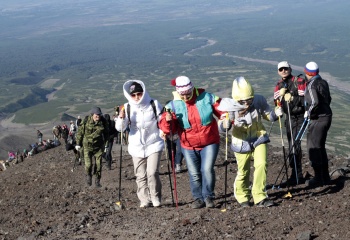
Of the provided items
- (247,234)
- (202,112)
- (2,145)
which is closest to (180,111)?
(202,112)

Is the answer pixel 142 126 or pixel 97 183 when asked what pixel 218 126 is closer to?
pixel 142 126

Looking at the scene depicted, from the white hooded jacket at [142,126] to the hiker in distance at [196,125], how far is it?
49cm

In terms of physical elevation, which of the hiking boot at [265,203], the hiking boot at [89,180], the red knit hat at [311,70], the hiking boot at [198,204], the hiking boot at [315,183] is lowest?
the hiking boot at [89,180]

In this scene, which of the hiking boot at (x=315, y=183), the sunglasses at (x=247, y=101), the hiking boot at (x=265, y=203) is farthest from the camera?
the hiking boot at (x=315, y=183)

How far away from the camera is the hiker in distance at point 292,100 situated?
966 centimetres

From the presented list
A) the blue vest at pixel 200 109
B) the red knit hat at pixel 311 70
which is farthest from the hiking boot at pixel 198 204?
the red knit hat at pixel 311 70

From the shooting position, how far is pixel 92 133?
1230 centimetres

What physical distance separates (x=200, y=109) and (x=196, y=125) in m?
0.26

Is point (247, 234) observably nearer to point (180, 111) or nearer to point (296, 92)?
point (180, 111)

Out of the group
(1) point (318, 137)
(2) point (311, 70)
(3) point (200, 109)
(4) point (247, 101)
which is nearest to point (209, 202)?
(3) point (200, 109)

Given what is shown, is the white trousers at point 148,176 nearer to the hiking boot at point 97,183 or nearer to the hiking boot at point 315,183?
the hiking boot at point 315,183

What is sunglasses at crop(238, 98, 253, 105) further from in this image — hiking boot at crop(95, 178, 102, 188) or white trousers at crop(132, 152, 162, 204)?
hiking boot at crop(95, 178, 102, 188)

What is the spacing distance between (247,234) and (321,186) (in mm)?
3073

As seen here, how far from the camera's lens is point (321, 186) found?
9.70 m
